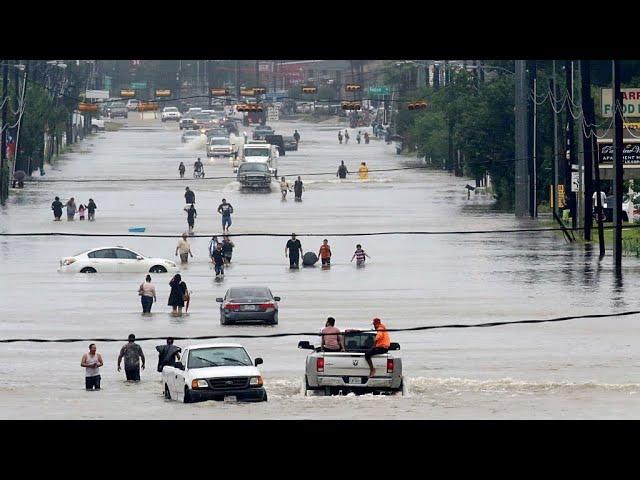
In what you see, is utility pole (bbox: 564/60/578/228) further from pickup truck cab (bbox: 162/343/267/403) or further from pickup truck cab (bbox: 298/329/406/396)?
pickup truck cab (bbox: 162/343/267/403)

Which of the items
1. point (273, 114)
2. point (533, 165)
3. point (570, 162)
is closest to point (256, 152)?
point (533, 165)

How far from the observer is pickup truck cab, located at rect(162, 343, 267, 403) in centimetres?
2877

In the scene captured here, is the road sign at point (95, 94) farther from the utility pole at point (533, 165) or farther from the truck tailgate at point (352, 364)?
the truck tailgate at point (352, 364)

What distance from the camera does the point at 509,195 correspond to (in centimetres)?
8125

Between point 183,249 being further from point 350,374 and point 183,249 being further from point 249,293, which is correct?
point 350,374

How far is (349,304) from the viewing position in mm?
44312

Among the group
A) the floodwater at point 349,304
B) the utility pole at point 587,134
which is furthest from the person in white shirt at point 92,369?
the utility pole at point 587,134

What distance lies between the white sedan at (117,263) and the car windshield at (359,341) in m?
24.2

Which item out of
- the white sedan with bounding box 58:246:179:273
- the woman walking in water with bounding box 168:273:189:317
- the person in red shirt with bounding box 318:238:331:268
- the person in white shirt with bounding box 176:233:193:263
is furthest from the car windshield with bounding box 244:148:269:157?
the woman walking in water with bounding box 168:273:189:317

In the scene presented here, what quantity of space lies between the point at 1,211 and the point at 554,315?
37.3 meters

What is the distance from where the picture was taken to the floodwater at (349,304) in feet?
95.8

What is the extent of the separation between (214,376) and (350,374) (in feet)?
8.04
